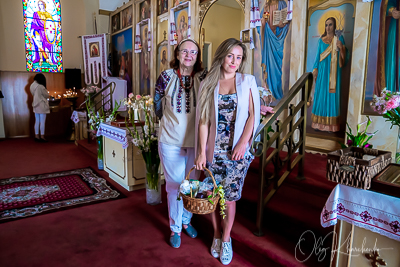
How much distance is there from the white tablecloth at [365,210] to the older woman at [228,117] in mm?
695

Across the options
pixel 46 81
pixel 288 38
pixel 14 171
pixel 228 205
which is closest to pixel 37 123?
pixel 46 81

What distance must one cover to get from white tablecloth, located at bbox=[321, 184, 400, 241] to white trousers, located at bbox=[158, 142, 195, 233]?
128 centimetres

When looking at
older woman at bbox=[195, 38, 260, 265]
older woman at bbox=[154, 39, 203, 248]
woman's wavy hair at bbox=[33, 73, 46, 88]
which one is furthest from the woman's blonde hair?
woman's wavy hair at bbox=[33, 73, 46, 88]

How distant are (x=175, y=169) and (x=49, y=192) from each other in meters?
2.68

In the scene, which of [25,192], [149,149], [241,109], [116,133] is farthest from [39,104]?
[241,109]

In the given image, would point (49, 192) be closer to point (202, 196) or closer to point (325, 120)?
point (202, 196)

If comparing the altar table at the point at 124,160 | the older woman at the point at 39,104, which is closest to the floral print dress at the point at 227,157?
the altar table at the point at 124,160

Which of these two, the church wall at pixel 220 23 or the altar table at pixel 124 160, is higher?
the church wall at pixel 220 23

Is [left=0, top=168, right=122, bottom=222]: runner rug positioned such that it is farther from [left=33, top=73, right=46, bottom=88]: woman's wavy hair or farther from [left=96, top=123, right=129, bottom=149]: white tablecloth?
[left=33, top=73, right=46, bottom=88]: woman's wavy hair

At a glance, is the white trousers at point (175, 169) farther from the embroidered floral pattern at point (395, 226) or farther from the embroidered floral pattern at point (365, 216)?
the embroidered floral pattern at point (395, 226)

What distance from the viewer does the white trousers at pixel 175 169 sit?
2662mm

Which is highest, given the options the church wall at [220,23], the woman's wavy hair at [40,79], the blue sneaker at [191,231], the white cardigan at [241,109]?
the church wall at [220,23]

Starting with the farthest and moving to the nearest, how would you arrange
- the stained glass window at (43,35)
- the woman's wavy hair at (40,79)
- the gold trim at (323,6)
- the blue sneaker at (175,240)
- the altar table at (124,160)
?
1. the stained glass window at (43,35)
2. the woman's wavy hair at (40,79)
3. the altar table at (124,160)
4. the gold trim at (323,6)
5. the blue sneaker at (175,240)

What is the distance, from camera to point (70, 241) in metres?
2.94
